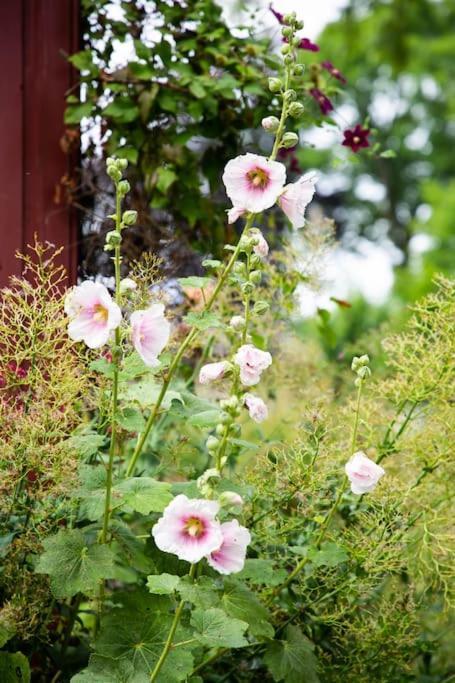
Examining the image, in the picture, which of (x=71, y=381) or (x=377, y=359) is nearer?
(x=71, y=381)

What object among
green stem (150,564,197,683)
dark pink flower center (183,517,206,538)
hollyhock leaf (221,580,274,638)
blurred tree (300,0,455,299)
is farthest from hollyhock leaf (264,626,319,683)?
blurred tree (300,0,455,299)

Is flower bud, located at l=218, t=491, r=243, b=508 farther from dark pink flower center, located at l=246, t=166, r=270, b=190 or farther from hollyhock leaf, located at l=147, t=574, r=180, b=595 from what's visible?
dark pink flower center, located at l=246, t=166, r=270, b=190

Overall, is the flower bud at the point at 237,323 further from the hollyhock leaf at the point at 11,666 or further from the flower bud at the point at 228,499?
the hollyhock leaf at the point at 11,666

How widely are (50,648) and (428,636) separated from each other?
130cm

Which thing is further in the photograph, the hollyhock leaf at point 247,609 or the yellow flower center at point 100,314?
the hollyhock leaf at point 247,609

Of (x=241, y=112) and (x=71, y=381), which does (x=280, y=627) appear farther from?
(x=241, y=112)

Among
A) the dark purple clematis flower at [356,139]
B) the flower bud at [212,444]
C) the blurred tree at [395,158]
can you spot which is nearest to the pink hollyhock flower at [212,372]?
the flower bud at [212,444]

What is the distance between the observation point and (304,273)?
2350 mm

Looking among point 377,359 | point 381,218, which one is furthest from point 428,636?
point 381,218

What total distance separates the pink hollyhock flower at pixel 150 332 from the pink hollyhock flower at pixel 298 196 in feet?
0.92

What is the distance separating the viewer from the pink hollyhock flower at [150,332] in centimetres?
137

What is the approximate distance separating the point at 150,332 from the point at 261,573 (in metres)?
0.57

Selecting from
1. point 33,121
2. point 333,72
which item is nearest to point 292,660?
point 33,121

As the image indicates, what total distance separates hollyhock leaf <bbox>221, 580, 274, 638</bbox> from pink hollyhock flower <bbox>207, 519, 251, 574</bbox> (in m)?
0.32
